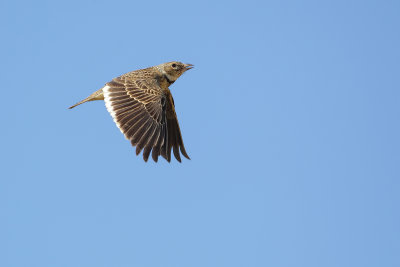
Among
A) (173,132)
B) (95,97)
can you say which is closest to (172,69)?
(173,132)

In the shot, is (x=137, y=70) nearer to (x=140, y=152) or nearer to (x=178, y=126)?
(x=178, y=126)

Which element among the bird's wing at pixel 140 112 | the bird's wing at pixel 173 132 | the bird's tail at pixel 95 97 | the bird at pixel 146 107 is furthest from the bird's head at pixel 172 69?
the bird's tail at pixel 95 97

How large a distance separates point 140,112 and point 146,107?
0.26 m

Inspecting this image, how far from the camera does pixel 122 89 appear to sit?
1672cm

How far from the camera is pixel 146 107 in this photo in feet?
53.2

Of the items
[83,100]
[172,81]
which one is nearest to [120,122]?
[83,100]

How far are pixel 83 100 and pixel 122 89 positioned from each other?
1.57 m

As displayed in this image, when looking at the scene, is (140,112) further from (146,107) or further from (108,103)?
(108,103)

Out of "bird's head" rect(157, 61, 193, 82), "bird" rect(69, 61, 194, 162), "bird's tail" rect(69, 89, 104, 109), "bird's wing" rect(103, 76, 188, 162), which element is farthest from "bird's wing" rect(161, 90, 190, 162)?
"bird's tail" rect(69, 89, 104, 109)

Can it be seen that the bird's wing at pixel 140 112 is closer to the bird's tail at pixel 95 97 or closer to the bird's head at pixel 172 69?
the bird's tail at pixel 95 97

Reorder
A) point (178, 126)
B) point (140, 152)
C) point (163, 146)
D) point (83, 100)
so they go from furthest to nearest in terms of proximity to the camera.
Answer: point (178, 126), point (83, 100), point (163, 146), point (140, 152)

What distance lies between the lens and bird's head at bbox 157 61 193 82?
1889 centimetres

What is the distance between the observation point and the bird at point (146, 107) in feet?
50.7

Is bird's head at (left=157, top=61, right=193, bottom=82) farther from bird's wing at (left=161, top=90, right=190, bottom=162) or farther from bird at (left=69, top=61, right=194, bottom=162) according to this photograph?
bird's wing at (left=161, top=90, right=190, bottom=162)
